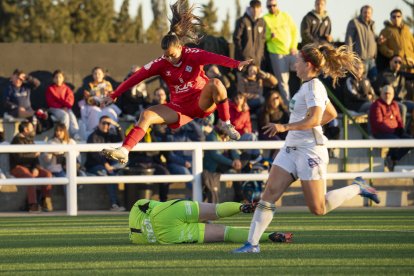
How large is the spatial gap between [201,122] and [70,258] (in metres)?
9.41

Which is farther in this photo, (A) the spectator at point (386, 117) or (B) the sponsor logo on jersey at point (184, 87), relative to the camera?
(A) the spectator at point (386, 117)

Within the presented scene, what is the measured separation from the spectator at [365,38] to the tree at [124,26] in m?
30.4

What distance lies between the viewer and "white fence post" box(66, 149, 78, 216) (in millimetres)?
18609

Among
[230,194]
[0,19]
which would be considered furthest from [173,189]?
[0,19]

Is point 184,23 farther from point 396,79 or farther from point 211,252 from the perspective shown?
point 396,79

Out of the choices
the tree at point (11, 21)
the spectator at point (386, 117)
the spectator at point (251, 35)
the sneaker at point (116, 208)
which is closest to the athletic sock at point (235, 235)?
the sneaker at point (116, 208)

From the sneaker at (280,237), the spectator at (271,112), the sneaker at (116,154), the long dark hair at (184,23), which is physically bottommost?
the sneaker at (280,237)

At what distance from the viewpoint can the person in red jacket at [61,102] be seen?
21141 mm

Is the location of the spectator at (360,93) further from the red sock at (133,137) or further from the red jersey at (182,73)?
the red sock at (133,137)

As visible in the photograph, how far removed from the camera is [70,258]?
1141 centimetres

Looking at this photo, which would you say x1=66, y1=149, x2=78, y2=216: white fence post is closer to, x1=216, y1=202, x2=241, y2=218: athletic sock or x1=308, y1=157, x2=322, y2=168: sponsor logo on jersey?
x1=216, y1=202, x2=241, y2=218: athletic sock

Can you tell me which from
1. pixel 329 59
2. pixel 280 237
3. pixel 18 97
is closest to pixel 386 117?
pixel 18 97

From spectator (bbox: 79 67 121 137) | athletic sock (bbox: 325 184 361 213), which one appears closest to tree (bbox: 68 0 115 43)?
spectator (bbox: 79 67 121 137)

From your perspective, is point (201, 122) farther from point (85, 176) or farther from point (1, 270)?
point (1, 270)
